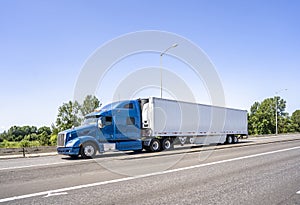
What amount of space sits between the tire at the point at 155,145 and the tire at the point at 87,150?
178 inches

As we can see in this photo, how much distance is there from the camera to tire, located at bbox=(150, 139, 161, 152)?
18.2 meters

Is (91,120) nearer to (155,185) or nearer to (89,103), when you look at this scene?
(155,185)

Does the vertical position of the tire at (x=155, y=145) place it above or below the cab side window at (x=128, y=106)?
below

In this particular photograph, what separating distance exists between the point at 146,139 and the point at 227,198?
39.7ft

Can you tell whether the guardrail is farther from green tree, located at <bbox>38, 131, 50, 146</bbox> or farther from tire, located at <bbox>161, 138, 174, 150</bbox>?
green tree, located at <bbox>38, 131, 50, 146</bbox>

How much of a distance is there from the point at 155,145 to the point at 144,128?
4.70 feet

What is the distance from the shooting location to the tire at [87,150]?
14.7m

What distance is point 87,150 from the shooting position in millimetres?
14773

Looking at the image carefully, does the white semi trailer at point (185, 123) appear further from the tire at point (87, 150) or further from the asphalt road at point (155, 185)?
the asphalt road at point (155, 185)

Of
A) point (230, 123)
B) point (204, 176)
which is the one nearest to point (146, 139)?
point (204, 176)

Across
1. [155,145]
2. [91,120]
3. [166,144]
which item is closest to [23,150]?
[91,120]

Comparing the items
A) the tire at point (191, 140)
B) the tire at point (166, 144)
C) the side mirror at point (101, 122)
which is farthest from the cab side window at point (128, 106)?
the tire at point (191, 140)

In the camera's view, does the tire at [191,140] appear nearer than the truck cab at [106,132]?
No

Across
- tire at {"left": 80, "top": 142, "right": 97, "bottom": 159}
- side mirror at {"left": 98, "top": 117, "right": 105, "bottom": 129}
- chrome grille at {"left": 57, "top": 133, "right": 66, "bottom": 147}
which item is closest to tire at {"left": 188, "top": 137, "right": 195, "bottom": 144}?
side mirror at {"left": 98, "top": 117, "right": 105, "bottom": 129}
